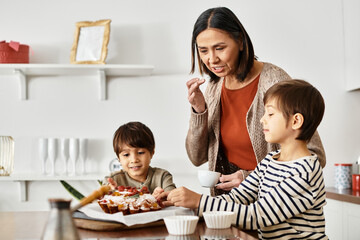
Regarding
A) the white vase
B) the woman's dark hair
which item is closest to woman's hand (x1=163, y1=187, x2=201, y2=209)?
the woman's dark hair

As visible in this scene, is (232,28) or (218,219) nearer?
(218,219)

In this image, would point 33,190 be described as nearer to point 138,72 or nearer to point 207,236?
point 138,72

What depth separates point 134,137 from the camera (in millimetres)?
1870

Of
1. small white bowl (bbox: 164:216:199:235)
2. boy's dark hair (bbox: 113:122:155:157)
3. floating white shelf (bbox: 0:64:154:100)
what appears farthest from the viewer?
floating white shelf (bbox: 0:64:154:100)

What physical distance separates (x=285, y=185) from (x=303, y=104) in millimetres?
244

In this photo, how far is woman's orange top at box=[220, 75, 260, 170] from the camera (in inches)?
66.6

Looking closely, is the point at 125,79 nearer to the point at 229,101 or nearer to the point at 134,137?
the point at 134,137

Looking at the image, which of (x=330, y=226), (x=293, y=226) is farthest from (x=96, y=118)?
(x=293, y=226)

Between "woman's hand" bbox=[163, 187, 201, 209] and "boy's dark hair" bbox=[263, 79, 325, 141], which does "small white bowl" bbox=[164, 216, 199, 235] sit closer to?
"woman's hand" bbox=[163, 187, 201, 209]

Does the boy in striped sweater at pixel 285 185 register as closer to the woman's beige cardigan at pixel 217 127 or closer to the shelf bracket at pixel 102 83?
the woman's beige cardigan at pixel 217 127

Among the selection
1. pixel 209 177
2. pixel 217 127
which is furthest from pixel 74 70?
pixel 209 177

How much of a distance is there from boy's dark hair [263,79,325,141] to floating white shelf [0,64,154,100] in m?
1.66

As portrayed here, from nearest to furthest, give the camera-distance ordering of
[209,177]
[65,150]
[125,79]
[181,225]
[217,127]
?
[181,225], [209,177], [217,127], [65,150], [125,79]

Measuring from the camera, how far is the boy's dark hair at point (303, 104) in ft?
4.23
